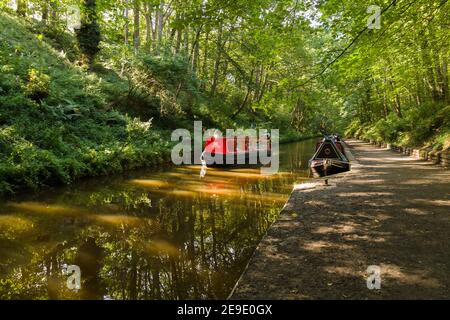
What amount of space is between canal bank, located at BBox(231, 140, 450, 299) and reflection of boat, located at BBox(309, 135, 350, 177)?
3.80 metres

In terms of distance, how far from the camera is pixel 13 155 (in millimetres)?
10562

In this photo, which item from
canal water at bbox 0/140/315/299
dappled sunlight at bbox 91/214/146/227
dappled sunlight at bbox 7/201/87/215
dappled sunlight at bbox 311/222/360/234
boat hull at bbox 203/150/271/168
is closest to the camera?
canal water at bbox 0/140/315/299

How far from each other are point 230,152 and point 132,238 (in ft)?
38.3

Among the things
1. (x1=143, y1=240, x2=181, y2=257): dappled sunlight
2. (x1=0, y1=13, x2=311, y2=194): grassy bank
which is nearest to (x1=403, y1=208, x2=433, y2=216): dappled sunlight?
(x1=143, y1=240, x2=181, y2=257): dappled sunlight

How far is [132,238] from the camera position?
22.5 ft

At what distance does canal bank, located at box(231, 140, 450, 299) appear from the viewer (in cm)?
409

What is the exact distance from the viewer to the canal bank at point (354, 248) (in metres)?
4.09

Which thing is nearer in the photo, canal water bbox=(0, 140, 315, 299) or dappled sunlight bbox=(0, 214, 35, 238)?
canal water bbox=(0, 140, 315, 299)

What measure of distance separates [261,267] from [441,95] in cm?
2250

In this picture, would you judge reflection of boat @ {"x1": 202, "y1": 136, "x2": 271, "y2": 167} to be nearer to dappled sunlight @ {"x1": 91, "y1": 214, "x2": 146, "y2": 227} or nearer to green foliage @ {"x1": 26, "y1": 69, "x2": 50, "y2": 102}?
green foliage @ {"x1": 26, "y1": 69, "x2": 50, "y2": 102}

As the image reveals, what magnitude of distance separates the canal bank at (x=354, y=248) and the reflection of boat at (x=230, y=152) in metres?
7.65

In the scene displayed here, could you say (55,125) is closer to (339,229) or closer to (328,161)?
(328,161)

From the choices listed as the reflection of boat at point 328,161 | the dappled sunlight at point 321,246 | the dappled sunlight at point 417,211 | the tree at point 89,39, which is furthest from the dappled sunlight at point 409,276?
the tree at point 89,39

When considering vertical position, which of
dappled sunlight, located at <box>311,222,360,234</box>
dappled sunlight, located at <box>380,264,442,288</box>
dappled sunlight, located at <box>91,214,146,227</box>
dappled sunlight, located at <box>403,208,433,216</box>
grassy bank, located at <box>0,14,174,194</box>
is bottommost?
dappled sunlight, located at <box>91,214,146,227</box>
